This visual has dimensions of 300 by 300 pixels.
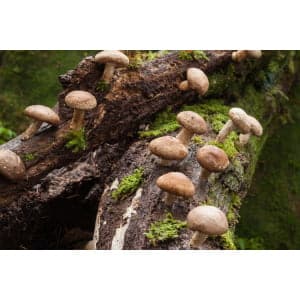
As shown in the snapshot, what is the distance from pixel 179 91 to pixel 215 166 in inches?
71.6

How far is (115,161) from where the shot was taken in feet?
16.9

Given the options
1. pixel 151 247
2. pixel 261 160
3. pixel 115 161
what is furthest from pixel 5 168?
pixel 261 160

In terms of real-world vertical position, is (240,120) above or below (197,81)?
below

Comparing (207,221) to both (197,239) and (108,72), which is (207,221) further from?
(108,72)

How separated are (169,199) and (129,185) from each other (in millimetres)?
643

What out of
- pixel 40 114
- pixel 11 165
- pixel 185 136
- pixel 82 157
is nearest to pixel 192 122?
pixel 185 136

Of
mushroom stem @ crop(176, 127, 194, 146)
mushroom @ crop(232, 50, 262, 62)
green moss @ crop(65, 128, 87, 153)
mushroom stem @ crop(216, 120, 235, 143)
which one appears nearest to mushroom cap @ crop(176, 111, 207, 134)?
mushroom stem @ crop(176, 127, 194, 146)

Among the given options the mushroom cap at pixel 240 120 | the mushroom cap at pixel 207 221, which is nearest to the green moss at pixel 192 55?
the mushroom cap at pixel 240 120

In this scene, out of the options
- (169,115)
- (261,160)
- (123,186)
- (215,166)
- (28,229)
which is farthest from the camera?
(261,160)

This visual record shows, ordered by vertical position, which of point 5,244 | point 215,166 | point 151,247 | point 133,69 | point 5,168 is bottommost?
point 5,244

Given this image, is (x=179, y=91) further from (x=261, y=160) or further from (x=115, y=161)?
(x=261, y=160)

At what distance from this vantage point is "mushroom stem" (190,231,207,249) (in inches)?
143

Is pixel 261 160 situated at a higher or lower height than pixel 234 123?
lower

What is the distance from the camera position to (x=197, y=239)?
12.1ft
